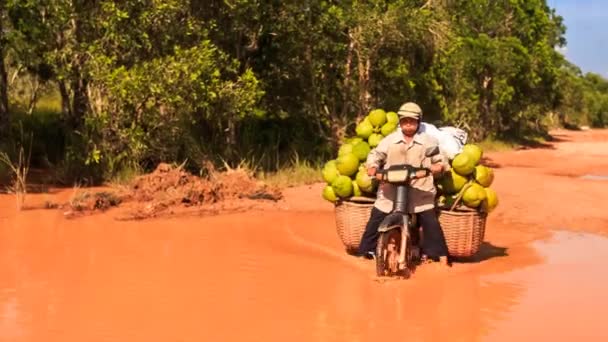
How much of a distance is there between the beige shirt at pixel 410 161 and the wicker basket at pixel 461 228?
0.99 ft

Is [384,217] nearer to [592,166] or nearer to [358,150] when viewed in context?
[358,150]

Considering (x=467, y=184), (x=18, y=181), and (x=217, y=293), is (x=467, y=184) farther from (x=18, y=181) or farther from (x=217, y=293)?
(x=18, y=181)

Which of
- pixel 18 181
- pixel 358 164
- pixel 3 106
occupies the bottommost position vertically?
pixel 18 181

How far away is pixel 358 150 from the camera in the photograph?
280 inches

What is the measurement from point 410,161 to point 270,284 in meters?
1.67

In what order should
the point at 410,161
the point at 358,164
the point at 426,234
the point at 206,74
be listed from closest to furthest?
1. the point at 410,161
2. the point at 426,234
3. the point at 358,164
4. the point at 206,74

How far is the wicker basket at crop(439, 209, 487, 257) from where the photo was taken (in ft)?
21.8

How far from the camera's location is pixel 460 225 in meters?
6.65

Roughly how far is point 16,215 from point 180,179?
7.83 ft

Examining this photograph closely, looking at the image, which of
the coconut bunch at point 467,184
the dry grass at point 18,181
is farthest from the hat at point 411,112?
the dry grass at point 18,181

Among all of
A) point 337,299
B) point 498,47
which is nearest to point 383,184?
point 337,299

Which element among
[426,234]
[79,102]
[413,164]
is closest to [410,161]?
[413,164]

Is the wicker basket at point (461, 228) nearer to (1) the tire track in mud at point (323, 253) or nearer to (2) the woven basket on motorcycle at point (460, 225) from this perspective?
(2) the woven basket on motorcycle at point (460, 225)

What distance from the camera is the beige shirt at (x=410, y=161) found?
6.37m
